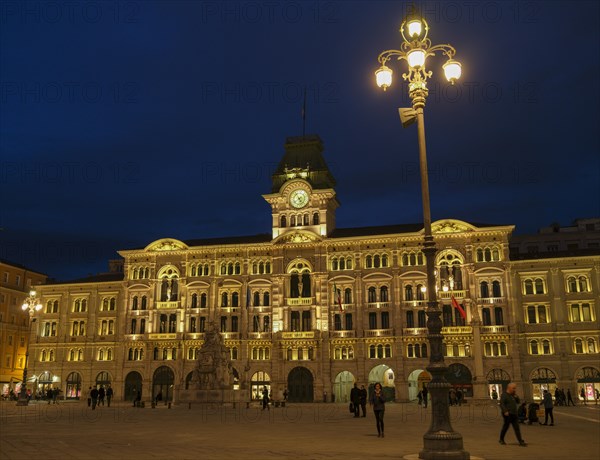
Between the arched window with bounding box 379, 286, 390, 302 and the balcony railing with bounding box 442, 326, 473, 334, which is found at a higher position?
the arched window with bounding box 379, 286, 390, 302

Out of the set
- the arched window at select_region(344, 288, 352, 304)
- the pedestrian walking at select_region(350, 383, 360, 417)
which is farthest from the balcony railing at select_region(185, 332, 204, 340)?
the pedestrian walking at select_region(350, 383, 360, 417)

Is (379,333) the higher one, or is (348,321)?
(348,321)

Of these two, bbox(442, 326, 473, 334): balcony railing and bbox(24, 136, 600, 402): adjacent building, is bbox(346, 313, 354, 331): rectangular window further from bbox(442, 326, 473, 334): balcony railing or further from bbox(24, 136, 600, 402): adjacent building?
bbox(442, 326, 473, 334): balcony railing

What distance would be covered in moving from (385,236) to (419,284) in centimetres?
647

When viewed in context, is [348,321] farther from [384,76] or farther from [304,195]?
[384,76]

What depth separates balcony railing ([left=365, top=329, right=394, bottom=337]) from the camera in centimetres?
6412

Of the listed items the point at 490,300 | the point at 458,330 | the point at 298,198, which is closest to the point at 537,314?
the point at 490,300

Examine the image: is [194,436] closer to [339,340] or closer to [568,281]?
[339,340]

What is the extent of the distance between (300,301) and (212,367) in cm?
2022

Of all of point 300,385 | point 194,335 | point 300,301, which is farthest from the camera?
point 194,335

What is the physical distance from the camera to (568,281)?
6253cm

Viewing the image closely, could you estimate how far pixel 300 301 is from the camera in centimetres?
6712

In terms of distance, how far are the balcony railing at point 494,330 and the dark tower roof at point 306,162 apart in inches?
985

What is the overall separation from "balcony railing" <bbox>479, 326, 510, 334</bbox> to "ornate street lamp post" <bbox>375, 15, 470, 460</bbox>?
4856 cm
